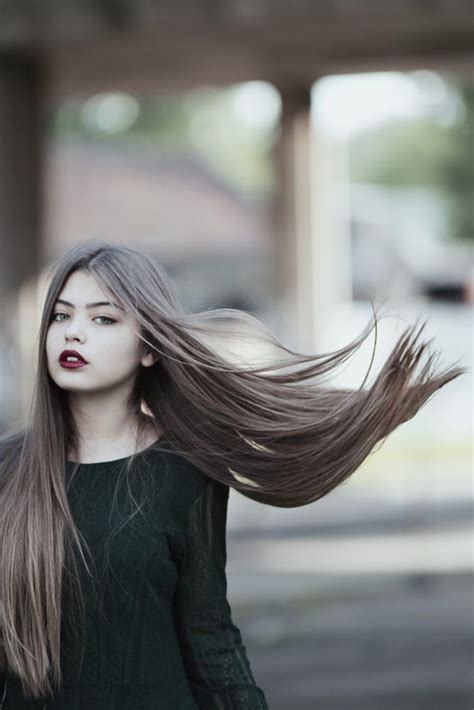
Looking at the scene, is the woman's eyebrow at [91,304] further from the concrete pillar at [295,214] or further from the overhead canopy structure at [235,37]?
the concrete pillar at [295,214]

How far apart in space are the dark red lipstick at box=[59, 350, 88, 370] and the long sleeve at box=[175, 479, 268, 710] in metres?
0.36

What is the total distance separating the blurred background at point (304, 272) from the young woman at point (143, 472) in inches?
8.2

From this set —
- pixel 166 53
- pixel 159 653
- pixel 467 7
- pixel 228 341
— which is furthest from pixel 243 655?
pixel 166 53

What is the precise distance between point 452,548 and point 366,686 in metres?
4.58

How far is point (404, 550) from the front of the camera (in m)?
11.9

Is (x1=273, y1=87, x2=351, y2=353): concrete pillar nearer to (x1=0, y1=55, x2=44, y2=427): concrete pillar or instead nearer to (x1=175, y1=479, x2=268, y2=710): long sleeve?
(x1=0, y1=55, x2=44, y2=427): concrete pillar

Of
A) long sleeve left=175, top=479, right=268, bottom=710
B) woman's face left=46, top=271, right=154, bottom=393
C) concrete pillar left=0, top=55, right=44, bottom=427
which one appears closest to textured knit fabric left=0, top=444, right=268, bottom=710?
long sleeve left=175, top=479, right=268, bottom=710

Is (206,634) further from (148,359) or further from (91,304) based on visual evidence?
(91,304)

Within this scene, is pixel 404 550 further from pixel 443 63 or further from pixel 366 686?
pixel 443 63

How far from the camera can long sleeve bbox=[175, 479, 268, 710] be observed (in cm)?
293

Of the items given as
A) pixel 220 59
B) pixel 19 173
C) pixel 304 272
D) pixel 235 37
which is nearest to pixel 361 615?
pixel 235 37

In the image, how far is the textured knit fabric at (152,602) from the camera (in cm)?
282

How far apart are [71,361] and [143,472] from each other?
10.2 inches

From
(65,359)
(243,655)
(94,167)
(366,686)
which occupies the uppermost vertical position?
(94,167)
